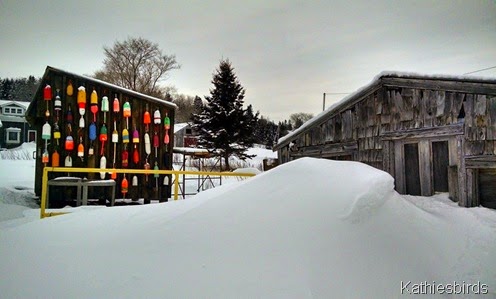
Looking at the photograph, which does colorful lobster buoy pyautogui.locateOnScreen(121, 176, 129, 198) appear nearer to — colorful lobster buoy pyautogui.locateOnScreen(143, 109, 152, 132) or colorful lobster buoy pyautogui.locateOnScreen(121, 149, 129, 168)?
colorful lobster buoy pyautogui.locateOnScreen(121, 149, 129, 168)

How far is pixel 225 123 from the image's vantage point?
19453mm

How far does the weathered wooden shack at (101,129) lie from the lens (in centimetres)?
784

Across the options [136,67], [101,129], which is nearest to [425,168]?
[101,129]

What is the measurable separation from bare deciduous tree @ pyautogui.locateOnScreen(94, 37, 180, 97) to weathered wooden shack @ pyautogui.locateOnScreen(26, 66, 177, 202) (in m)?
7.20

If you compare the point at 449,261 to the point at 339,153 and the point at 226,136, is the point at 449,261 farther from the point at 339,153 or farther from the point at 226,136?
the point at 226,136

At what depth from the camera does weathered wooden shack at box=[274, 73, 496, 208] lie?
15.2 feet

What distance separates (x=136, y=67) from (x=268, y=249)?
19.9 m

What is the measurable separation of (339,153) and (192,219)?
5.55 meters

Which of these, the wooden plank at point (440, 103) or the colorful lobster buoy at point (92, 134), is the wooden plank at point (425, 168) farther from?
the colorful lobster buoy at point (92, 134)

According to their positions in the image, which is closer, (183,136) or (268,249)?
(268,249)

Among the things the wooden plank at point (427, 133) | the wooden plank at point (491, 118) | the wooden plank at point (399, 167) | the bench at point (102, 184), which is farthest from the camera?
the bench at point (102, 184)

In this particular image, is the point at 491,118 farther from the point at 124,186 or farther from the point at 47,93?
the point at 47,93

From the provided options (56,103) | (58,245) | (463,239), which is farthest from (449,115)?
(56,103)

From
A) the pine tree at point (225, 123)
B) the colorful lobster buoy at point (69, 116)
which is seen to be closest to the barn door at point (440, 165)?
the colorful lobster buoy at point (69, 116)
